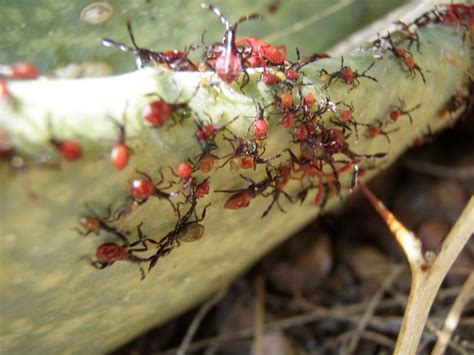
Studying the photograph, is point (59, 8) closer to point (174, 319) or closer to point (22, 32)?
point (22, 32)

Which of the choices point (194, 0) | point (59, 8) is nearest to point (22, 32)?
point (59, 8)

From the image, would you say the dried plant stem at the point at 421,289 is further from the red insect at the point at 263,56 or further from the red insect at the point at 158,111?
the red insect at the point at 158,111

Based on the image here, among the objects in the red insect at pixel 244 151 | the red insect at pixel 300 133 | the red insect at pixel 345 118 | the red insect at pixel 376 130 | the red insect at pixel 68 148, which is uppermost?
the red insect at pixel 68 148

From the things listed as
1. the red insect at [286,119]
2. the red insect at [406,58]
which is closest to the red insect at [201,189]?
the red insect at [286,119]

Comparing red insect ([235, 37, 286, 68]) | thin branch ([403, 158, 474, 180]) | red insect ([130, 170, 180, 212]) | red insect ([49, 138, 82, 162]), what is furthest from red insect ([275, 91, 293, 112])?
thin branch ([403, 158, 474, 180])

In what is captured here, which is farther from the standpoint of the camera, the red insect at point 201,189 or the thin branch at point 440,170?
the thin branch at point 440,170

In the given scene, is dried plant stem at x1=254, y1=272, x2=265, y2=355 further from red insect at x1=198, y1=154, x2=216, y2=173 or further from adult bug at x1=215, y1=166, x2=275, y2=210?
red insect at x1=198, y1=154, x2=216, y2=173

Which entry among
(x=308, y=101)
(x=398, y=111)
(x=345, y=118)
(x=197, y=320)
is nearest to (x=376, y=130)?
(x=398, y=111)
